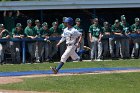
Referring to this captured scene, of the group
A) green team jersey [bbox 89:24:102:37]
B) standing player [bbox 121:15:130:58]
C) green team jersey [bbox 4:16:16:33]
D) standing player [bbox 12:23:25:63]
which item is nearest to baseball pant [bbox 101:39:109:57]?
standing player [bbox 121:15:130:58]

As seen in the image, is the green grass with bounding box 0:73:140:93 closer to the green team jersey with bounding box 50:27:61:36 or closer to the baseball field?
the baseball field

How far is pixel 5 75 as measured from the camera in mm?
15609

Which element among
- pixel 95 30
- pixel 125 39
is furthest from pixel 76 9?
pixel 125 39

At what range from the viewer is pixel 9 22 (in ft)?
70.9

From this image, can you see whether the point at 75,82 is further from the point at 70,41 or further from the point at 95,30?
the point at 95,30

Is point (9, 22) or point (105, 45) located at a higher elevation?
point (9, 22)

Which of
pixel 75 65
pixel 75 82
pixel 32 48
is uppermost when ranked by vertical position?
pixel 32 48

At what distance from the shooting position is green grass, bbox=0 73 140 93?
1214cm

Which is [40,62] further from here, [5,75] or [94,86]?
[94,86]

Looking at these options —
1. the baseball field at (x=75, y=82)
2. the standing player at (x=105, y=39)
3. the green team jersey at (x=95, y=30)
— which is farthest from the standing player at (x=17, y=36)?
the standing player at (x=105, y=39)

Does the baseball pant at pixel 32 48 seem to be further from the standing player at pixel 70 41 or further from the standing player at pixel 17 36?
the standing player at pixel 70 41

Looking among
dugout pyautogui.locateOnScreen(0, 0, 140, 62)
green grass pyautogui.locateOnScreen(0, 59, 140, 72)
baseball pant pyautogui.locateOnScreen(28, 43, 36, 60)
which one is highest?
dugout pyautogui.locateOnScreen(0, 0, 140, 62)

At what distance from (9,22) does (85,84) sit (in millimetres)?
9443

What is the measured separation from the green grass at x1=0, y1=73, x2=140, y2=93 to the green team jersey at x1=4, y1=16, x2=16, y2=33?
25.0ft
